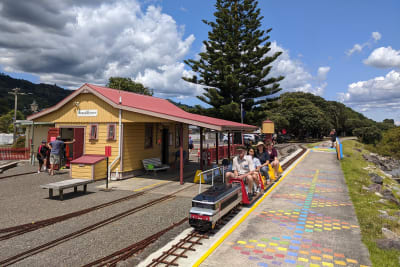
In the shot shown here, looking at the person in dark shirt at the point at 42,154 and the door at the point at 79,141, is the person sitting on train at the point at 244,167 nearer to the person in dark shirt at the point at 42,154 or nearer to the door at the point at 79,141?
the door at the point at 79,141

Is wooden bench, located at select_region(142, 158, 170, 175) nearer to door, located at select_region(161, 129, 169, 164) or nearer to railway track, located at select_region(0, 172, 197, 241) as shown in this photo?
door, located at select_region(161, 129, 169, 164)

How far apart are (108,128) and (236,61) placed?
20.6 m

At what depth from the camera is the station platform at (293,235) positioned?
446 cm

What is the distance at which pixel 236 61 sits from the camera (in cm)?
2928

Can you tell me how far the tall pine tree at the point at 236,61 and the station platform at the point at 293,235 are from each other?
21.0m

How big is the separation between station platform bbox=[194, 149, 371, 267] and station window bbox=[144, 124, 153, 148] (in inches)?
302

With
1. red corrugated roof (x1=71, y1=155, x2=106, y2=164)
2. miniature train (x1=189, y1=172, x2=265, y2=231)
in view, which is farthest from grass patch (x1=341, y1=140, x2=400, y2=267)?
red corrugated roof (x1=71, y1=155, x2=106, y2=164)

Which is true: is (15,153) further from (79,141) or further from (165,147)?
(165,147)

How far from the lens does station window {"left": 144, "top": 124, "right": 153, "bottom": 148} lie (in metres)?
14.1

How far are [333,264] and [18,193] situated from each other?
34.8 ft

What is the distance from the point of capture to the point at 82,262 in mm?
4488

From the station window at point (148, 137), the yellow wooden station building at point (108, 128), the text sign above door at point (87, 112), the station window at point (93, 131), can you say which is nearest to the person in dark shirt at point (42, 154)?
the yellow wooden station building at point (108, 128)

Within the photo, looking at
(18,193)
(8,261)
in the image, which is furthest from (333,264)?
(18,193)

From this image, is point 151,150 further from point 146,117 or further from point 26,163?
point 26,163
